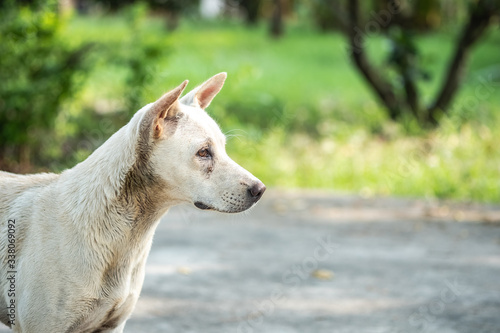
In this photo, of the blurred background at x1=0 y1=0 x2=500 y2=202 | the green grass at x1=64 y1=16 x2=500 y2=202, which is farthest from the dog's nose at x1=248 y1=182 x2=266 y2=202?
the green grass at x1=64 y1=16 x2=500 y2=202

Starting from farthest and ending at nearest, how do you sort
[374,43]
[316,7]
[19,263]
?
[316,7]
[374,43]
[19,263]

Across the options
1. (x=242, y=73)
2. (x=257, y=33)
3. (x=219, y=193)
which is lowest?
(x=257, y=33)

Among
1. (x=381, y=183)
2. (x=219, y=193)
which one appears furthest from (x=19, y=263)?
(x=381, y=183)

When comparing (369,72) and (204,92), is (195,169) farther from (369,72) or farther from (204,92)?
(369,72)

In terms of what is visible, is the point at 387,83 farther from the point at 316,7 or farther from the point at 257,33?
the point at 316,7

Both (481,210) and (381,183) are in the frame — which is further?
(381,183)

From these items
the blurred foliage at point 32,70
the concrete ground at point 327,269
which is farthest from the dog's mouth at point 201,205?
the blurred foliage at point 32,70

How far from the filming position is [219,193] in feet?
11.4

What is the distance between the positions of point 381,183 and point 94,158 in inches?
276

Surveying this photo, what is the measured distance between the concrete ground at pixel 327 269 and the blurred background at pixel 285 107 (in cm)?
117

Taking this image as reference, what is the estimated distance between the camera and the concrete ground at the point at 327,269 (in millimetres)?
5203

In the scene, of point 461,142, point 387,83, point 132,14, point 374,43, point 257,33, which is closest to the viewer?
point 132,14

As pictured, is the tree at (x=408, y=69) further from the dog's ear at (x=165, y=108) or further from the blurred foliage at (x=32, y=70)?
the dog's ear at (x=165, y=108)

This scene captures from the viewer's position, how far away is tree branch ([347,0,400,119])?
12.8 m
